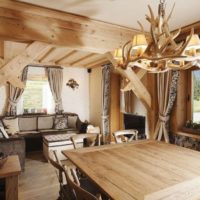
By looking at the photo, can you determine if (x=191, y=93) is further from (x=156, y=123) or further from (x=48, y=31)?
(x=48, y=31)

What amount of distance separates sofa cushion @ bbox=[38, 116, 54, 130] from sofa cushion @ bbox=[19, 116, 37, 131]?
145mm

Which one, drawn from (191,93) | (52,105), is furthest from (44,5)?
(52,105)

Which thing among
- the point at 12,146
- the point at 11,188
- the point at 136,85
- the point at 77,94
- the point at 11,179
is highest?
the point at 136,85

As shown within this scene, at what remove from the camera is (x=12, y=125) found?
5.23 m

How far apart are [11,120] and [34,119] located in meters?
0.73

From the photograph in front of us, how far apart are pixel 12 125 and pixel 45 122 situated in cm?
102

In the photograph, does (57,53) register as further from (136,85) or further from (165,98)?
(165,98)

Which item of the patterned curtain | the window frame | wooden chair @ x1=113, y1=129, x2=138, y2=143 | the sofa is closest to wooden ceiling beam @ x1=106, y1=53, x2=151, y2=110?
the window frame

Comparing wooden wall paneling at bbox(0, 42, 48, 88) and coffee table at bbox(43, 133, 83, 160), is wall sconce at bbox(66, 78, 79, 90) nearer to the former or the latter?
coffee table at bbox(43, 133, 83, 160)

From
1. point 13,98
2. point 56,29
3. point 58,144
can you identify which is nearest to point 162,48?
point 56,29

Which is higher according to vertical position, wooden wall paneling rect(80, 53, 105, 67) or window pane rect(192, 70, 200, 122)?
wooden wall paneling rect(80, 53, 105, 67)

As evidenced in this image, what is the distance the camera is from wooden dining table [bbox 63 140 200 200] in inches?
53.9

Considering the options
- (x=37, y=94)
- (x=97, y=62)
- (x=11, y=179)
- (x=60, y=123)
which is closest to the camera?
(x=11, y=179)

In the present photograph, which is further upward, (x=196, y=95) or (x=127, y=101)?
(x=196, y=95)
